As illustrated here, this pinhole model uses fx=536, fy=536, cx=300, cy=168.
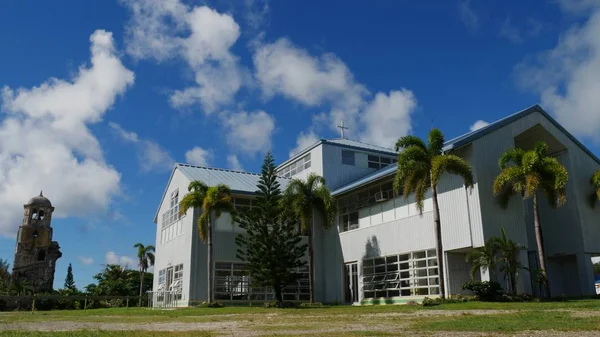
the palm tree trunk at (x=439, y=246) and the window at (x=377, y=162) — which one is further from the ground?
the window at (x=377, y=162)

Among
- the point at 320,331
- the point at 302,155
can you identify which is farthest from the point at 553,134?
the point at 320,331

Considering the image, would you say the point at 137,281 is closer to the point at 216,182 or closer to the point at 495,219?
the point at 216,182

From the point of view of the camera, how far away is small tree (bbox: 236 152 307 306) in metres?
25.5

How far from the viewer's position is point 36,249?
195 ft

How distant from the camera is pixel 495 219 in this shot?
21625mm

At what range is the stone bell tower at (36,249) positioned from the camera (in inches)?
2324

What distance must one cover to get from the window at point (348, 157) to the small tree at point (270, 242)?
639 cm

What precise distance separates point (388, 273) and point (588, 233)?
9.26 meters

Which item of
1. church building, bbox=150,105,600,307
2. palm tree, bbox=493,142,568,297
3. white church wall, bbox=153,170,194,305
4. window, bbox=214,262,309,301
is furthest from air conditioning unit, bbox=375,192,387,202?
white church wall, bbox=153,170,194,305

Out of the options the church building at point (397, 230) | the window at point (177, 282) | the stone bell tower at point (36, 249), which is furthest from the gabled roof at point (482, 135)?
the stone bell tower at point (36, 249)

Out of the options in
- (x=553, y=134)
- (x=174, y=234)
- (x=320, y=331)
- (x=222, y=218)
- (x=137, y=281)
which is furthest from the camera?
(x=137, y=281)

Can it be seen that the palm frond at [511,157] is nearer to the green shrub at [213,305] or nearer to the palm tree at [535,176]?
the palm tree at [535,176]

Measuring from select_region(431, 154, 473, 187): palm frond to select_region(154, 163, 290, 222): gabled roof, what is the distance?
11380 millimetres

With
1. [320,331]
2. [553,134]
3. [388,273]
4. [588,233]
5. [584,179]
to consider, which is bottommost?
[320,331]
